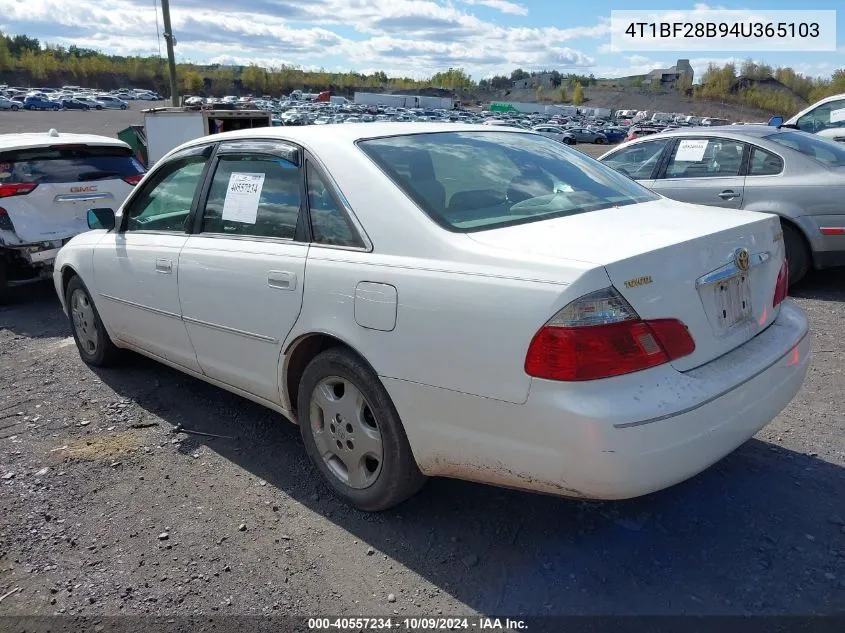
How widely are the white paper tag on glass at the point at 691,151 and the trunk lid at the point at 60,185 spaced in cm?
575

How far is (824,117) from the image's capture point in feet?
39.0

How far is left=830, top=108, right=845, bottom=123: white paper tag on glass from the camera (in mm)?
11484

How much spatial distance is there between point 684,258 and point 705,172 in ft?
16.1

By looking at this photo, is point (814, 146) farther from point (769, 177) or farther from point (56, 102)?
point (56, 102)

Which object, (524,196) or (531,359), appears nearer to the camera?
(531,359)

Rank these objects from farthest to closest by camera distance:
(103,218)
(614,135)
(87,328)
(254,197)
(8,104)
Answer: (8,104) < (614,135) < (87,328) < (103,218) < (254,197)

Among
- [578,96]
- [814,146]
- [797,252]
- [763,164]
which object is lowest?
[797,252]

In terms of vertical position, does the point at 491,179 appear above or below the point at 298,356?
above

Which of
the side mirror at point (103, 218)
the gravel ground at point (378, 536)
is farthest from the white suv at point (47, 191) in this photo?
the gravel ground at point (378, 536)

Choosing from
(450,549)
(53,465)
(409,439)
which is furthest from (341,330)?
(53,465)

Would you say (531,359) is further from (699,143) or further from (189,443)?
(699,143)

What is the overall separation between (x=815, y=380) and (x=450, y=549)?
2.86 metres

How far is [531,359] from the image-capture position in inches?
89.4

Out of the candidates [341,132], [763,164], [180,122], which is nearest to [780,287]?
[341,132]
